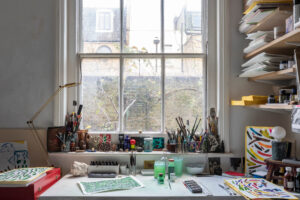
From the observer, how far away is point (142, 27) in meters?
2.50

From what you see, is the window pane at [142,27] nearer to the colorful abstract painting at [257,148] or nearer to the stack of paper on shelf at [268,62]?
the stack of paper on shelf at [268,62]

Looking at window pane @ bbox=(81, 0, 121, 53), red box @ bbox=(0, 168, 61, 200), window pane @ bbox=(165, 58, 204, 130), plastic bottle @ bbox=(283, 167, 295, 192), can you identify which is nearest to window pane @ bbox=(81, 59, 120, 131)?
window pane @ bbox=(81, 0, 121, 53)

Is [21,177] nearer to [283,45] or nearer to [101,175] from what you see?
[101,175]

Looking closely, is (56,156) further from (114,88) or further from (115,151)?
(114,88)

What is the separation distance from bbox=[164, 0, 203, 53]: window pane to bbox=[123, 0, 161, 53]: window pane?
0.10 meters

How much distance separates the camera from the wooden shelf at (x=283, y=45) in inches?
60.0

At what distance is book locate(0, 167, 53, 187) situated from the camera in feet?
5.51

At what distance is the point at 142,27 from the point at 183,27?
40 cm

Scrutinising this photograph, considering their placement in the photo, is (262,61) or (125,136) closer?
(262,61)

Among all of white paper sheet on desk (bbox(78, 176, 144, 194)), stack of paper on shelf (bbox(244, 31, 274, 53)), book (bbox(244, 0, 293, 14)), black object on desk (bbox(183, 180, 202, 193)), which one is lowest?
white paper sheet on desk (bbox(78, 176, 144, 194))

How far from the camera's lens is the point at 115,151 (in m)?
2.35

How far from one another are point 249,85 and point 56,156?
1.85 meters

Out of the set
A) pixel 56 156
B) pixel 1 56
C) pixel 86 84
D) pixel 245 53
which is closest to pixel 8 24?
pixel 1 56

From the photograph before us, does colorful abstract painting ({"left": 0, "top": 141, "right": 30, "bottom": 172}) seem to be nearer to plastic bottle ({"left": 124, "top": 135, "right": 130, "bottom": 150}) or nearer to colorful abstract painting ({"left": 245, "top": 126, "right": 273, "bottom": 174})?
plastic bottle ({"left": 124, "top": 135, "right": 130, "bottom": 150})
